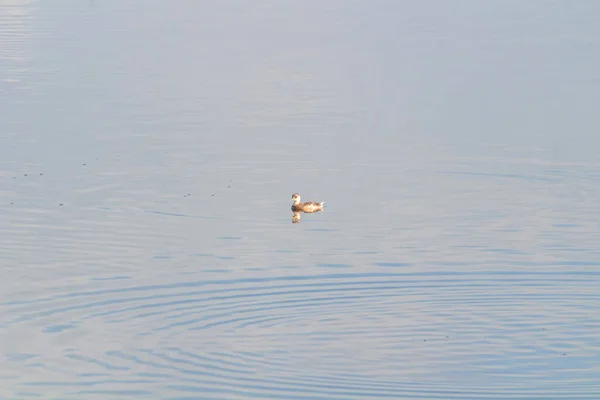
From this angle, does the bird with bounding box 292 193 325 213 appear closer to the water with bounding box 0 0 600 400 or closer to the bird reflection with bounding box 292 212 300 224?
the bird reflection with bounding box 292 212 300 224

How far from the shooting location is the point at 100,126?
85.2 feet

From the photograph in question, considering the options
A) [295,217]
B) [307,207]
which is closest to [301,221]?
[295,217]

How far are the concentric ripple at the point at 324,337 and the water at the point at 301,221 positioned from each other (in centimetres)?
3

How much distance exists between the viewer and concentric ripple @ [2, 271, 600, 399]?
12.8 meters

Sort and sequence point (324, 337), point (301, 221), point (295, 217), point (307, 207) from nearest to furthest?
point (324, 337) → point (301, 221) → point (295, 217) → point (307, 207)

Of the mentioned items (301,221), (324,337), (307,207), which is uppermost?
(307,207)

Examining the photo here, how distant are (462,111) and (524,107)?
1.29m

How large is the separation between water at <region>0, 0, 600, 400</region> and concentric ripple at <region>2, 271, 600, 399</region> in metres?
0.03

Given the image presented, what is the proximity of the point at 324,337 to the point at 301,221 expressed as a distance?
531 cm

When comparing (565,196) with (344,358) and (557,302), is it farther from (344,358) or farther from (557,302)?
(344,358)

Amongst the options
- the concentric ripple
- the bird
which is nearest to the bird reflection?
the bird

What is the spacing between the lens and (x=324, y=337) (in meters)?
14.1

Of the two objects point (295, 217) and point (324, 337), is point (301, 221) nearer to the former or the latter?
point (295, 217)

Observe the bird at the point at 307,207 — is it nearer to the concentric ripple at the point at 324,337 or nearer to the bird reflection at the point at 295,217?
the bird reflection at the point at 295,217
